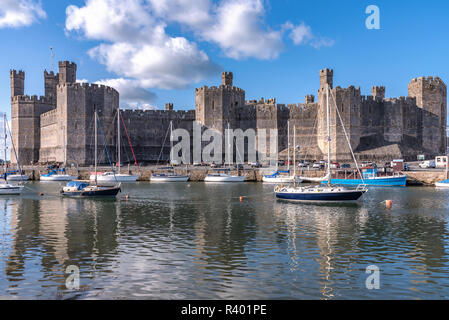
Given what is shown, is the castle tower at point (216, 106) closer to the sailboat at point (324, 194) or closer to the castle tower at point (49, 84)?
the castle tower at point (49, 84)

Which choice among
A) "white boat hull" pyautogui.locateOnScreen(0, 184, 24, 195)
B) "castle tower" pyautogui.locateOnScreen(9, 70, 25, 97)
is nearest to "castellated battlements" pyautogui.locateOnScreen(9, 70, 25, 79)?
"castle tower" pyautogui.locateOnScreen(9, 70, 25, 97)

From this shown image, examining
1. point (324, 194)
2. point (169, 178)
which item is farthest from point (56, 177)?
point (324, 194)

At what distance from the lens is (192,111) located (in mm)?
65125

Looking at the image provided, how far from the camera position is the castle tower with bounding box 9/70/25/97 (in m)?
67.2

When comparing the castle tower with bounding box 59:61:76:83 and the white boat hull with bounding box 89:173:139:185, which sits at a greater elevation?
the castle tower with bounding box 59:61:76:83

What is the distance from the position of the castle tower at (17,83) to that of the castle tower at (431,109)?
62.2 metres

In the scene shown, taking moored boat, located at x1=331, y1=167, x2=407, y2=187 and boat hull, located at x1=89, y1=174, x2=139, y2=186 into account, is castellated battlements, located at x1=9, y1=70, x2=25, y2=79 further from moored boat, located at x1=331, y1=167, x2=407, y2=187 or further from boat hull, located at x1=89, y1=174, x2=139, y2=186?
moored boat, located at x1=331, y1=167, x2=407, y2=187

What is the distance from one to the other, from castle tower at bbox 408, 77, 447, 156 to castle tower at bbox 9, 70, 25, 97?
62.2 metres

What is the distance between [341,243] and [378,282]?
4624 mm

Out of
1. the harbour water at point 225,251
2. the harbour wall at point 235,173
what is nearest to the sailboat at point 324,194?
the harbour water at point 225,251

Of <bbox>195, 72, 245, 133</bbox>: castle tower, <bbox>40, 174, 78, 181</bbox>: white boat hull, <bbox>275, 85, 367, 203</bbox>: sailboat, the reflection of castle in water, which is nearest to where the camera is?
the reflection of castle in water

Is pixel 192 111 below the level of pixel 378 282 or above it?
above

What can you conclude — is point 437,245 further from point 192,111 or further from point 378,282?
point 192,111
